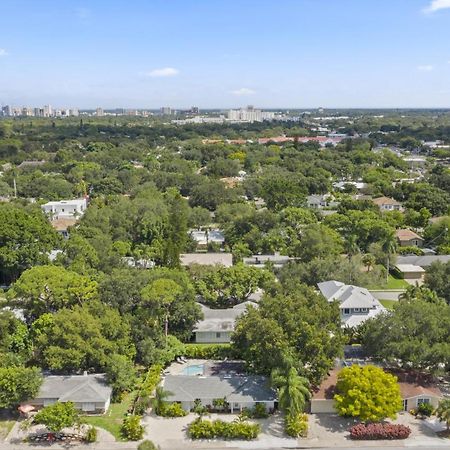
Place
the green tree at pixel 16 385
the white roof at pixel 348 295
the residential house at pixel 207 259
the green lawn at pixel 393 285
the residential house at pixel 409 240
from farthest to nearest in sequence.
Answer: the residential house at pixel 409 240, the residential house at pixel 207 259, the green lawn at pixel 393 285, the white roof at pixel 348 295, the green tree at pixel 16 385

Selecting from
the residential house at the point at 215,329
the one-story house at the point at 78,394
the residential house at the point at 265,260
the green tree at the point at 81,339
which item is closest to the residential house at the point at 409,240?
the residential house at the point at 265,260

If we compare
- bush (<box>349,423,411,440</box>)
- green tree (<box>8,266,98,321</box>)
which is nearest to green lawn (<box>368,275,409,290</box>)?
bush (<box>349,423,411,440</box>)

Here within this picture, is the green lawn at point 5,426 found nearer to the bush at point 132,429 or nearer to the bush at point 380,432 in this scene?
the bush at point 132,429

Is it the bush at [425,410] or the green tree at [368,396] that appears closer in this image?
the green tree at [368,396]

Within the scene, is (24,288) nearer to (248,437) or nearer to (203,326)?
(203,326)

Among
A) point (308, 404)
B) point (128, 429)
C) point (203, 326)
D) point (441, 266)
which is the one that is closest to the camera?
point (128, 429)

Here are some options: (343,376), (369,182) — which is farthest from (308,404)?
(369,182)
